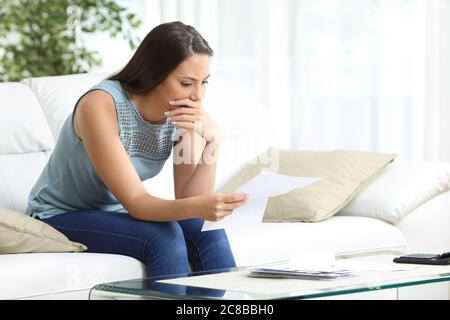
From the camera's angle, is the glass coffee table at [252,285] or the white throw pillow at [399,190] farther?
the white throw pillow at [399,190]

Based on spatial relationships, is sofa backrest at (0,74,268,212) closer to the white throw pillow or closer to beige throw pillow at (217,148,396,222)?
beige throw pillow at (217,148,396,222)

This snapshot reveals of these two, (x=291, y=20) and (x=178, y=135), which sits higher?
(x=291, y=20)

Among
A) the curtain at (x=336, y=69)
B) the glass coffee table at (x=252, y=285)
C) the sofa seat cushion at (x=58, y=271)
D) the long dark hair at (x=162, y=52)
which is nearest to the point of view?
the glass coffee table at (x=252, y=285)

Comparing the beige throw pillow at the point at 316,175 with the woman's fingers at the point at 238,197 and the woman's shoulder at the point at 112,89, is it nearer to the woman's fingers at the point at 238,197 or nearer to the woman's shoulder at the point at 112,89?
the woman's shoulder at the point at 112,89

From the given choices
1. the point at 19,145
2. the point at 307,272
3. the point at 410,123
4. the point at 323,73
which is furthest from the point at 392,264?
the point at 323,73

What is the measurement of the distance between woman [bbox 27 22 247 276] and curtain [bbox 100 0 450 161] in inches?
32.4

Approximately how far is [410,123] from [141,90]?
5.65 feet

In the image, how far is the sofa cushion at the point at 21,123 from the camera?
279 cm

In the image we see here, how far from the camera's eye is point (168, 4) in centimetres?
468

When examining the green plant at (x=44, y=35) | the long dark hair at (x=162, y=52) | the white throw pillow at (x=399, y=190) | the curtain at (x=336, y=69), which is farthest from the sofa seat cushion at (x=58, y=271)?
the green plant at (x=44, y=35)

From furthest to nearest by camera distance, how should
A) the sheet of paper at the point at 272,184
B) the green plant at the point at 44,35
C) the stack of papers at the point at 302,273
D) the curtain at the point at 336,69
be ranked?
the green plant at the point at 44,35
the curtain at the point at 336,69
the sheet of paper at the point at 272,184
the stack of papers at the point at 302,273

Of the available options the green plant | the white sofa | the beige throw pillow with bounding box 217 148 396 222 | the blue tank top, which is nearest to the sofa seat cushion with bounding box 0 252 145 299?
the white sofa

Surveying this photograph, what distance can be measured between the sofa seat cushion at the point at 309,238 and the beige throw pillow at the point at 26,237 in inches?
18.9
